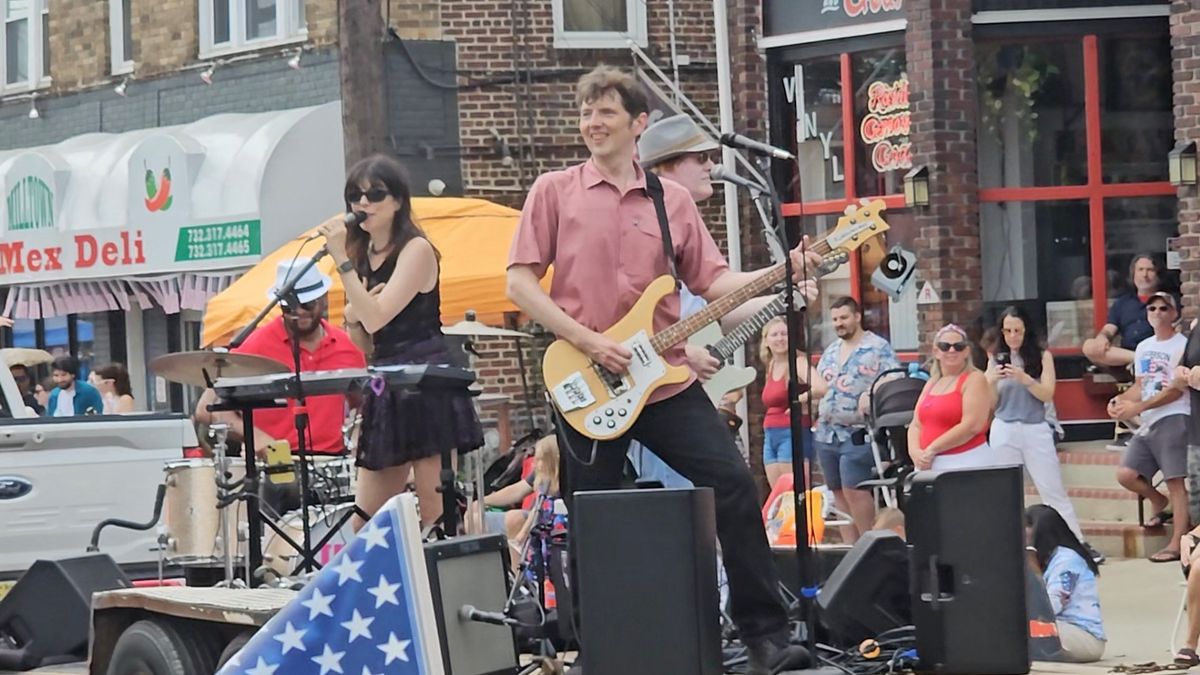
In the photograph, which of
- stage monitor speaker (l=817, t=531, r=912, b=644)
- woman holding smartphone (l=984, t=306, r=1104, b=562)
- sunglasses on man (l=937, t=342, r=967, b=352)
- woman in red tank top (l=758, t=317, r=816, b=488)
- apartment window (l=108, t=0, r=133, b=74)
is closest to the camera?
stage monitor speaker (l=817, t=531, r=912, b=644)

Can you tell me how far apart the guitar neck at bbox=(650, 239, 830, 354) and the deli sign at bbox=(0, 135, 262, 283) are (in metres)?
14.1

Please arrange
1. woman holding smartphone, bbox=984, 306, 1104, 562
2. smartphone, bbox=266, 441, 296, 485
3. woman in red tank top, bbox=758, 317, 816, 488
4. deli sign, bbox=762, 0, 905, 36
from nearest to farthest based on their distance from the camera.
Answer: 1. smartphone, bbox=266, 441, 296, 485
2. woman holding smartphone, bbox=984, 306, 1104, 562
3. woman in red tank top, bbox=758, 317, 816, 488
4. deli sign, bbox=762, 0, 905, 36

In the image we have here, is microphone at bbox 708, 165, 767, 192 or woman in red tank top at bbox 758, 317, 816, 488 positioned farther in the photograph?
woman in red tank top at bbox 758, 317, 816, 488

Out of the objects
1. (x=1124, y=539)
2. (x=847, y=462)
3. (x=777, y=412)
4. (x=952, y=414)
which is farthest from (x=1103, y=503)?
(x=952, y=414)

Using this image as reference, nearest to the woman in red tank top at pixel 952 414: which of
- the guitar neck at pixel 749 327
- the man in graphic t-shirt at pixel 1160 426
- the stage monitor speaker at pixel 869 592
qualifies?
the man in graphic t-shirt at pixel 1160 426

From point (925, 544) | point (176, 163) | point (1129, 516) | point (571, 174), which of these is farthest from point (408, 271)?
point (176, 163)

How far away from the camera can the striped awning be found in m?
22.0

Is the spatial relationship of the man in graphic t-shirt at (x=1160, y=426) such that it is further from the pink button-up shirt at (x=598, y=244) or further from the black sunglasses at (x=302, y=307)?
the pink button-up shirt at (x=598, y=244)

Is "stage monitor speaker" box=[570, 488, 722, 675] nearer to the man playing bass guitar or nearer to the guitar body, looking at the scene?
the man playing bass guitar

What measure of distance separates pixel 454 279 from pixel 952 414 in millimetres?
5443

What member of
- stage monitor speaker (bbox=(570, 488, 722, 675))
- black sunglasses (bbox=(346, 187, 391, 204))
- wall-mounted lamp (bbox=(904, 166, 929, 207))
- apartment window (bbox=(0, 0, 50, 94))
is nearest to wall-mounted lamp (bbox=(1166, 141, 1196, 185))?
wall-mounted lamp (bbox=(904, 166, 929, 207))

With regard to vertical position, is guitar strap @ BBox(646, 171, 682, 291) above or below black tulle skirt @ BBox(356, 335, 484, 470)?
above

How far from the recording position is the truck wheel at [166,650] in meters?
7.57

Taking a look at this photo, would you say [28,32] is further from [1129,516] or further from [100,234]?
[1129,516]
